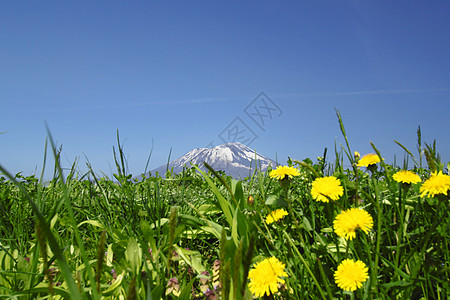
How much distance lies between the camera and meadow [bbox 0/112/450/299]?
1078mm

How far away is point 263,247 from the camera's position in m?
1.84

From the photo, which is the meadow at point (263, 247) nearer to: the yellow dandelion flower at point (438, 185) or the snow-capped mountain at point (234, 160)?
the yellow dandelion flower at point (438, 185)

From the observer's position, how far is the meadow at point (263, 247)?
1078 mm

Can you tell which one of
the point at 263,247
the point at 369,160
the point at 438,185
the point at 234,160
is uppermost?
the point at 234,160

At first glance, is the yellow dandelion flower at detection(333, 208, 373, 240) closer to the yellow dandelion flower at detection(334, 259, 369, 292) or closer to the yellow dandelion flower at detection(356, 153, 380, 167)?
the yellow dandelion flower at detection(334, 259, 369, 292)

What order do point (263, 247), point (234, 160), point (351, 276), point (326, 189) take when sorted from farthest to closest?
point (234, 160) → point (263, 247) → point (326, 189) → point (351, 276)

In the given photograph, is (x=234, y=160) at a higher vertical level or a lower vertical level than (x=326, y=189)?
higher

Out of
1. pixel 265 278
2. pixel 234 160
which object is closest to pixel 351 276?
pixel 265 278

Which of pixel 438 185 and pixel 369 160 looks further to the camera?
pixel 369 160

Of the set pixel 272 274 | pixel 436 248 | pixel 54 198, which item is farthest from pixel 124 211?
pixel 436 248

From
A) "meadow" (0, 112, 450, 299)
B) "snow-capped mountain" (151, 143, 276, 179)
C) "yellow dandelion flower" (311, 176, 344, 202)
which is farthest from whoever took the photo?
"snow-capped mountain" (151, 143, 276, 179)

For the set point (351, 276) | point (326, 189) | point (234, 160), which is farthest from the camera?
point (234, 160)

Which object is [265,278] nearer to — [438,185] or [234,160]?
[438,185]

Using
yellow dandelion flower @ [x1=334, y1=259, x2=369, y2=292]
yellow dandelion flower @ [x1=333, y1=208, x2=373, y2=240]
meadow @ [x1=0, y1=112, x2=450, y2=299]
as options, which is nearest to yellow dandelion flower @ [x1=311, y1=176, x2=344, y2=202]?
meadow @ [x1=0, y1=112, x2=450, y2=299]
